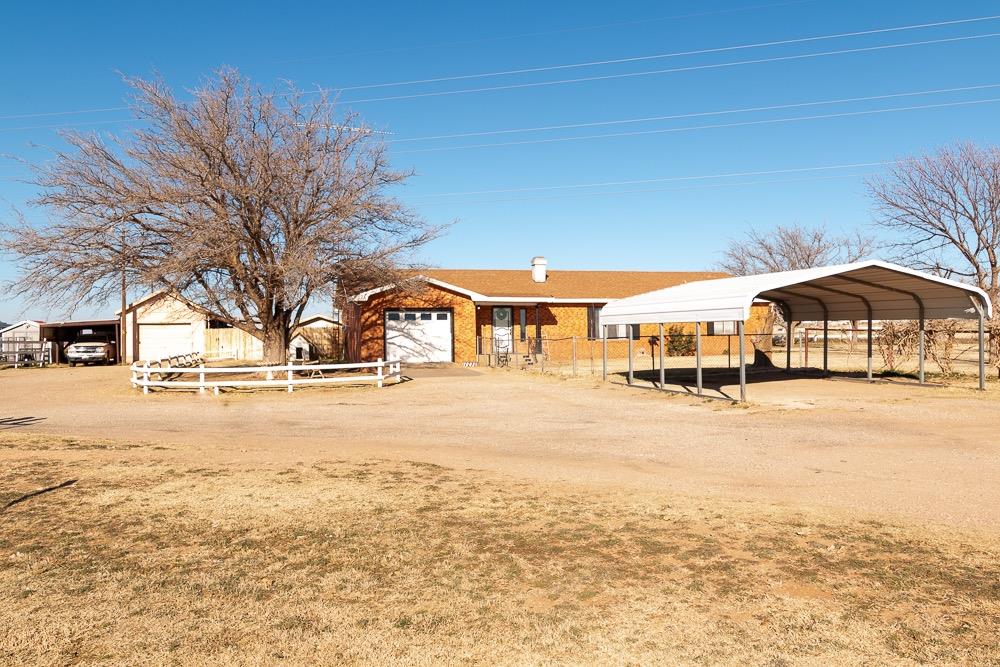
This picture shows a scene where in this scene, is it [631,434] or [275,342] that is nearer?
[631,434]

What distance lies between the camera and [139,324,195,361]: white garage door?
4150 cm

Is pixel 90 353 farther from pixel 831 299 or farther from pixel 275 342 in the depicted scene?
pixel 831 299

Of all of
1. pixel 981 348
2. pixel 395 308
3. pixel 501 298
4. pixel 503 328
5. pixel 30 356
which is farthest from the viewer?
pixel 30 356

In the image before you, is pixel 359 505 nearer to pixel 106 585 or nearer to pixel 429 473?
pixel 429 473

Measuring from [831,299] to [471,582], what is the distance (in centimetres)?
2115

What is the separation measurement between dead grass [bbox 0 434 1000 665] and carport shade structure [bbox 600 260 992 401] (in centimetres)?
999

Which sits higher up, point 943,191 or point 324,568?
point 943,191

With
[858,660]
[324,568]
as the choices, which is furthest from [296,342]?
[858,660]

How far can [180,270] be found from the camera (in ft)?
69.4

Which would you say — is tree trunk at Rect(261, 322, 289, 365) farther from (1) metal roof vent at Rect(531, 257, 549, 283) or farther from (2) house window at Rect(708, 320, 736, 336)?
(2) house window at Rect(708, 320, 736, 336)

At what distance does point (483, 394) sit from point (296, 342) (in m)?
22.4

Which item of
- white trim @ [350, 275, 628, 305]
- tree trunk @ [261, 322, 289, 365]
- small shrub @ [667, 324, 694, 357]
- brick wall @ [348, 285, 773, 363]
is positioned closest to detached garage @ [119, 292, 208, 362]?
brick wall @ [348, 285, 773, 363]

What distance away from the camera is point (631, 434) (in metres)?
12.8

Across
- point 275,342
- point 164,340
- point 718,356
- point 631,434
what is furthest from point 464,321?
point 631,434
